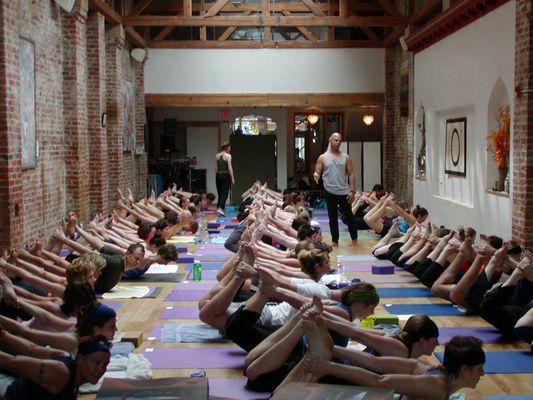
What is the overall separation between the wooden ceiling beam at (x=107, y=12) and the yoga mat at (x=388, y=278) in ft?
23.2

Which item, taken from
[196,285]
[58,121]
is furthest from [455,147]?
[58,121]

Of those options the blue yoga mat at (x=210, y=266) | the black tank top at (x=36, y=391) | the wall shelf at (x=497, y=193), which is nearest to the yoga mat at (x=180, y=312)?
the blue yoga mat at (x=210, y=266)

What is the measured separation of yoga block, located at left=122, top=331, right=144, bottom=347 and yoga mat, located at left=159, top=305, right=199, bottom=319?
3.21 feet

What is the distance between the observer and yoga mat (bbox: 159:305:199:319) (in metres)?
8.07

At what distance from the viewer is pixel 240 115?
22.9 metres

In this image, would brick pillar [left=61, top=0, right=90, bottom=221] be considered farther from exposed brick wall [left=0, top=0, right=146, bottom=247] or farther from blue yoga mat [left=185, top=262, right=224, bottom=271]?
blue yoga mat [left=185, top=262, right=224, bottom=271]

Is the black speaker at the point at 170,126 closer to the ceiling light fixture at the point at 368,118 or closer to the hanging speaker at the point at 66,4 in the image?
the ceiling light fixture at the point at 368,118

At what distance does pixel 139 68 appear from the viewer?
63.3ft

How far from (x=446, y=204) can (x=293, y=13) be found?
7.72 meters

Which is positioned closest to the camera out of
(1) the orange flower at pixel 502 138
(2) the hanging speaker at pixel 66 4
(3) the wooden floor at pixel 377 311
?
(3) the wooden floor at pixel 377 311

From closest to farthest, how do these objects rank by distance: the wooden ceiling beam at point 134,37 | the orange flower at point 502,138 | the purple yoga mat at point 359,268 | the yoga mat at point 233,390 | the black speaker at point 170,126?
the yoga mat at point 233,390
the purple yoga mat at point 359,268
the orange flower at point 502,138
the wooden ceiling beam at point 134,37
the black speaker at point 170,126

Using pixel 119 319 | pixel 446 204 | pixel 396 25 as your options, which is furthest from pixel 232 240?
pixel 396 25

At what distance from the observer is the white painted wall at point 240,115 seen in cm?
2245

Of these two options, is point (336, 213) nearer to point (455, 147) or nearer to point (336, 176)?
point (336, 176)
